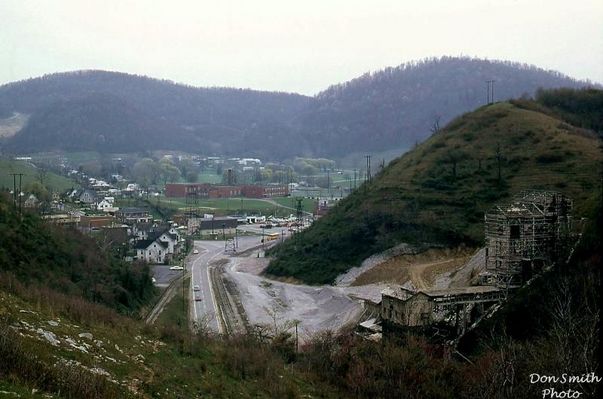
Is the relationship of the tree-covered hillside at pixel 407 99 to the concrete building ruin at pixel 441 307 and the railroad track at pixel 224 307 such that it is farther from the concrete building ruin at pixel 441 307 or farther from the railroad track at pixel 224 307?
the concrete building ruin at pixel 441 307

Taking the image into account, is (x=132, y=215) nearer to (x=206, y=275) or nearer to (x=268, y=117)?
(x=206, y=275)

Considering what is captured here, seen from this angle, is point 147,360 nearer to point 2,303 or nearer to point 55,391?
point 2,303

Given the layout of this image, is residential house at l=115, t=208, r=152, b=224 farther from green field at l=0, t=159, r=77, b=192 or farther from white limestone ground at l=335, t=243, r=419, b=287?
white limestone ground at l=335, t=243, r=419, b=287

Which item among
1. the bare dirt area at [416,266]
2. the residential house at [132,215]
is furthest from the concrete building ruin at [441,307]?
the residential house at [132,215]

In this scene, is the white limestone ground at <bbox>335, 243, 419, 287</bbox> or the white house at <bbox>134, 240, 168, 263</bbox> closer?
the white limestone ground at <bbox>335, 243, 419, 287</bbox>

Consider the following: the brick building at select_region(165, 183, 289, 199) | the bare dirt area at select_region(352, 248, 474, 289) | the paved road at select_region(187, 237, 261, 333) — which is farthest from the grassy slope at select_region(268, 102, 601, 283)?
the brick building at select_region(165, 183, 289, 199)

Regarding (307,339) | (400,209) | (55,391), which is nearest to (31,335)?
(55,391)
